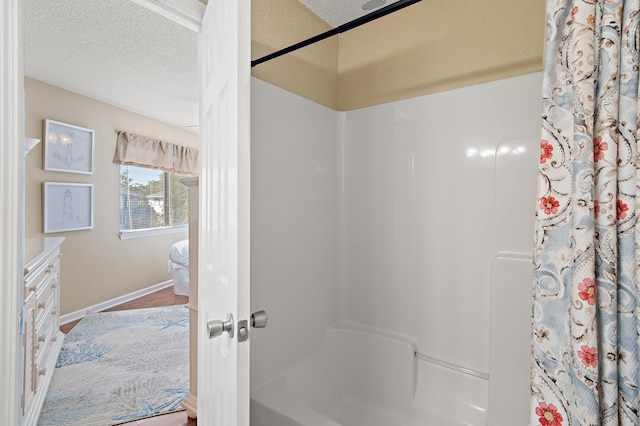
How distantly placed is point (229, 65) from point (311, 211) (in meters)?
1.04

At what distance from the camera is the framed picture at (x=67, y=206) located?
11.2 ft

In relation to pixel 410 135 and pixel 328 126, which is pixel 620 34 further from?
pixel 328 126

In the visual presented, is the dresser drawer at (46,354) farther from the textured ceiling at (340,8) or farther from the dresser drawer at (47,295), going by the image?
the textured ceiling at (340,8)

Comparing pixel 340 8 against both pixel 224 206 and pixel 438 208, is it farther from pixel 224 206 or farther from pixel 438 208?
pixel 224 206

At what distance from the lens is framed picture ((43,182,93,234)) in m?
3.40

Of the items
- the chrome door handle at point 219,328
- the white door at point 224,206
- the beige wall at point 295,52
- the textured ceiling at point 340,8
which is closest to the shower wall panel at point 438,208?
the beige wall at point 295,52

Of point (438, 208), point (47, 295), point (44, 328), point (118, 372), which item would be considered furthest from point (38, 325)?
point (438, 208)

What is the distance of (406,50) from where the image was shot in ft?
6.00

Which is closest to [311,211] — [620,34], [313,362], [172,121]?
[313,362]

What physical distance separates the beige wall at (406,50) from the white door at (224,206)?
43cm

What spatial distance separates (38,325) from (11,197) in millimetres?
A: 1699

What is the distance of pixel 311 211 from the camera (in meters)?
1.90

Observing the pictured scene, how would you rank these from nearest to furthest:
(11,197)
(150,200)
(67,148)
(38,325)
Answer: (11,197), (38,325), (67,148), (150,200)

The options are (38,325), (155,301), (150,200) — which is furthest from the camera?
(150,200)
